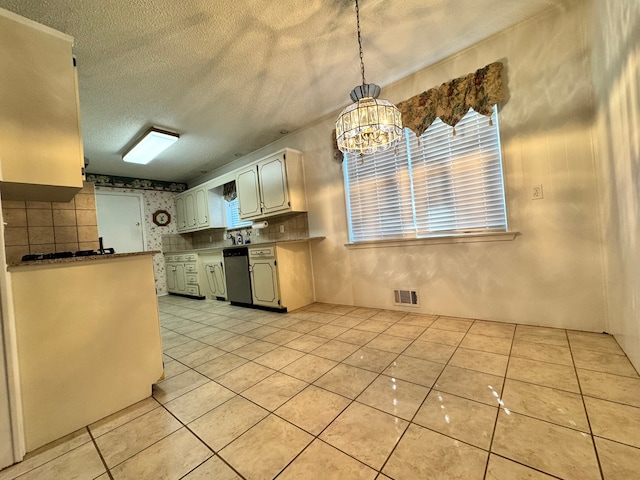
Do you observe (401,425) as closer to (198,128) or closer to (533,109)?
(533,109)

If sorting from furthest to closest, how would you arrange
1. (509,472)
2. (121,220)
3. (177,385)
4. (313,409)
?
(121,220) → (177,385) → (313,409) → (509,472)

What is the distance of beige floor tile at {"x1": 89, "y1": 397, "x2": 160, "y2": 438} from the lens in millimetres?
1354

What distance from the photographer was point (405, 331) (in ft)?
7.65

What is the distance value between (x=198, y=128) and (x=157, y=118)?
0.47m

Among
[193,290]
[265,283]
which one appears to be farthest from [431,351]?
[193,290]

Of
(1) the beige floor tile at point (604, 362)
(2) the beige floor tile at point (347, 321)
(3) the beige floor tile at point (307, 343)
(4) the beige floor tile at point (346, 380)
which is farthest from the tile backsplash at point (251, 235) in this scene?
(1) the beige floor tile at point (604, 362)

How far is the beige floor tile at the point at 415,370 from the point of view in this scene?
1.55 m

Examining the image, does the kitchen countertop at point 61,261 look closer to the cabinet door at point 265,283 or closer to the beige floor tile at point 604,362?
the cabinet door at point 265,283

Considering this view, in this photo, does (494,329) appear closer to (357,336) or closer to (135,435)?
(357,336)

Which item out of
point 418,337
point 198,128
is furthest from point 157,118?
point 418,337

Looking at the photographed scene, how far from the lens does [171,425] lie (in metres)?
1.33

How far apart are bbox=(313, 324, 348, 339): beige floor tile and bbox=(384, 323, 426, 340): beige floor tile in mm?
435

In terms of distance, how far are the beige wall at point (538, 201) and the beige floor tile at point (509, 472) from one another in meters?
1.65

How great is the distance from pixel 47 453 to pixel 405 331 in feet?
7.80
